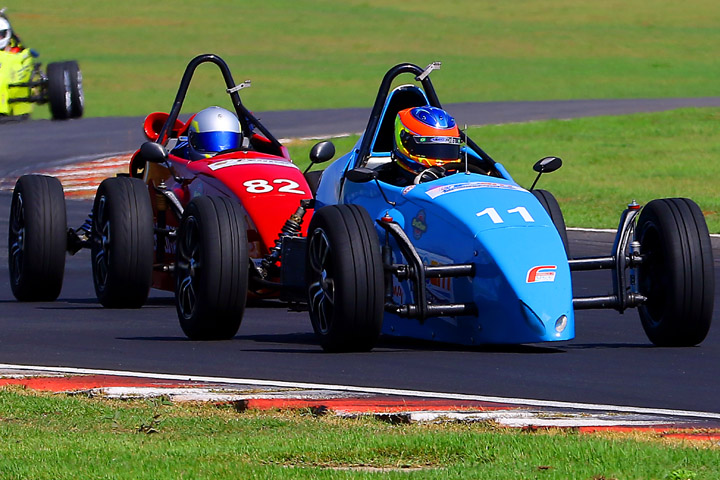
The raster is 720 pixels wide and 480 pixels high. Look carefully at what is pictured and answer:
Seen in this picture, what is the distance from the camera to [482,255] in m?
10.0

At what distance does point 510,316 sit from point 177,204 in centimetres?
494

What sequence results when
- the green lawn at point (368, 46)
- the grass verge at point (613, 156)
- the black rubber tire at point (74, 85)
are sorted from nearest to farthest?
the grass verge at point (613, 156) < the black rubber tire at point (74, 85) < the green lawn at point (368, 46)

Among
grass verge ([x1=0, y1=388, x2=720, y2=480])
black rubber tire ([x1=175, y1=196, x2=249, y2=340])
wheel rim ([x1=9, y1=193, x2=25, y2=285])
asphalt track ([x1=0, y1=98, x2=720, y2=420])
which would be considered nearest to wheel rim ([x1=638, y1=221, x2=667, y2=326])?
asphalt track ([x1=0, y1=98, x2=720, y2=420])

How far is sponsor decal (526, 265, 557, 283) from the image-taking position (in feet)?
32.3

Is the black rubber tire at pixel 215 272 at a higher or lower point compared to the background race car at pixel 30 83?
higher

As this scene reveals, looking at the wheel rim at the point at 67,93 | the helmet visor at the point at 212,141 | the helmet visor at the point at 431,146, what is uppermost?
the helmet visor at the point at 431,146

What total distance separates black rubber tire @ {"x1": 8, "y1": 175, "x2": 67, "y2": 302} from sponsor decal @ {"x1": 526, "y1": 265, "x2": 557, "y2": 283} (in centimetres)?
587

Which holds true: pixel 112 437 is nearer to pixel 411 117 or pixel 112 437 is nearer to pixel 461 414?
pixel 461 414

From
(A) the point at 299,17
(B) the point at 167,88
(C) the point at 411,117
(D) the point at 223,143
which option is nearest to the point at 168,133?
(D) the point at 223,143

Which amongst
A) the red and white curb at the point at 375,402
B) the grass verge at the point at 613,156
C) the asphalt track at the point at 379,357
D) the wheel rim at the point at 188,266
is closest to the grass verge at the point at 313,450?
the red and white curb at the point at 375,402

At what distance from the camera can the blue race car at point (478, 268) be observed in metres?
9.91

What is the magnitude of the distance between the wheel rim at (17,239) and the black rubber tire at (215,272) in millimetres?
3520

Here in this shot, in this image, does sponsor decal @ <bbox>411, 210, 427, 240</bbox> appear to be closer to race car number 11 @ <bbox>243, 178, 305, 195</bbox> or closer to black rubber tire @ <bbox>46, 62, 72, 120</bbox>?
race car number 11 @ <bbox>243, 178, 305, 195</bbox>

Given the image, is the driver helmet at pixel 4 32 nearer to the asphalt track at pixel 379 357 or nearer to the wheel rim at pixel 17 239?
the asphalt track at pixel 379 357
